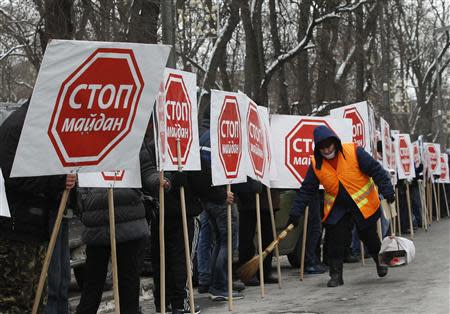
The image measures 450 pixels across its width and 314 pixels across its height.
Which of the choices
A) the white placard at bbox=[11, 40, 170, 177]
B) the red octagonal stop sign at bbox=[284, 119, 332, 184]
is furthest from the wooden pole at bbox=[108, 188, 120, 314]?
the red octagonal stop sign at bbox=[284, 119, 332, 184]

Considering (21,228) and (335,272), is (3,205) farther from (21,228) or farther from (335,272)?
(335,272)

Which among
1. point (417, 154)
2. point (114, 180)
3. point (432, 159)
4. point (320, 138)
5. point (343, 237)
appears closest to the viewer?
point (114, 180)

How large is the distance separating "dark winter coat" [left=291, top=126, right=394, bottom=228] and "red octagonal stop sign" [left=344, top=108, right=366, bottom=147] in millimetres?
2633

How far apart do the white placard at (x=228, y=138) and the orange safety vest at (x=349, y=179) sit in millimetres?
997

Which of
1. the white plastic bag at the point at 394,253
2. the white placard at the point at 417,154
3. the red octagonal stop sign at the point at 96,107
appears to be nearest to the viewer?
the red octagonal stop sign at the point at 96,107

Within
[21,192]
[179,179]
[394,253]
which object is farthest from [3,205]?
[394,253]

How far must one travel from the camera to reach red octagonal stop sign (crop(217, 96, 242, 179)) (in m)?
9.87

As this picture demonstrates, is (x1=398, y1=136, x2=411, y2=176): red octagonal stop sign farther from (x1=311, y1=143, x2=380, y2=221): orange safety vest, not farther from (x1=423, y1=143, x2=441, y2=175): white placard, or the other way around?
(x1=311, y1=143, x2=380, y2=221): orange safety vest

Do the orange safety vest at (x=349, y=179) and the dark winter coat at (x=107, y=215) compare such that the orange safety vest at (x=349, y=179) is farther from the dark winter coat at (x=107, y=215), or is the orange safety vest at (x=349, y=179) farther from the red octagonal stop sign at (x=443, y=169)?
the red octagonal stop sign at (x=443, y=169)

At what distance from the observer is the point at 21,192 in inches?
255

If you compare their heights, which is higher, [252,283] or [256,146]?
[256,146]

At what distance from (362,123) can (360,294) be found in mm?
4161

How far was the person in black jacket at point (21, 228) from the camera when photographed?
20.3 ft

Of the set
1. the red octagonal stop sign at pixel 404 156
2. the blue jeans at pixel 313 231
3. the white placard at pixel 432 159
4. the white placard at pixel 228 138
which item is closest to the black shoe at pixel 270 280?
the blue jeans at pixel 313 231
